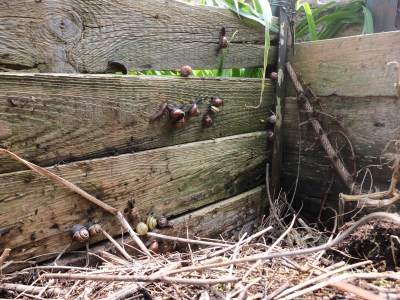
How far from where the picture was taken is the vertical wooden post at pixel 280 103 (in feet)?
6.82

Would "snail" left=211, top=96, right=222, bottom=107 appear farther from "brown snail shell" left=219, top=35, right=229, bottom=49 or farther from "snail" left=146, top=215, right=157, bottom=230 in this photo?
"snail" left=146, top=215, right=157, bottom=230

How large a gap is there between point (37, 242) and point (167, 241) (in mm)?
577

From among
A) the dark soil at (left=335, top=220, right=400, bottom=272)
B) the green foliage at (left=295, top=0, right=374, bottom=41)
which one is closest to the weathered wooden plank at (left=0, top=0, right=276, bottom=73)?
the green foliage at (left=295, top=0, right=374, bottom=41)

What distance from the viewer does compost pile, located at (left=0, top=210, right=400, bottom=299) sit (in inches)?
35.7

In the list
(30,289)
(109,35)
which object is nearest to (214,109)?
(109,35)

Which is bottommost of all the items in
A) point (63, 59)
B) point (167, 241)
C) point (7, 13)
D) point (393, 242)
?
point (167, 241)

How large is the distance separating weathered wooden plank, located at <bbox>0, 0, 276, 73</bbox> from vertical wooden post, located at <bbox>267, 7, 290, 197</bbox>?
0.35 m

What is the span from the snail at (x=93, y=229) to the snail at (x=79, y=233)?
0.08 feet

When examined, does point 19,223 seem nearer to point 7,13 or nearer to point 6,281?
point 6,281

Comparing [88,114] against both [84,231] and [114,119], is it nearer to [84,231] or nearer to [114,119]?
[114,119]

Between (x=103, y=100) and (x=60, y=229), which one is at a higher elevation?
(x=103, y=100)

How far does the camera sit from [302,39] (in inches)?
98.8

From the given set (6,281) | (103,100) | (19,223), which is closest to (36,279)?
(6,281)

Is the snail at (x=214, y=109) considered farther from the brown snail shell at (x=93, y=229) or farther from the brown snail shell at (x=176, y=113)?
the brown snail shell at (x=93, y=229)
